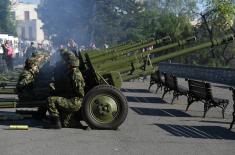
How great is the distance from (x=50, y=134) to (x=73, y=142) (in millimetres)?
883

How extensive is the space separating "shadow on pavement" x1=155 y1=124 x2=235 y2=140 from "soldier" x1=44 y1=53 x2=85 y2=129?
172cm

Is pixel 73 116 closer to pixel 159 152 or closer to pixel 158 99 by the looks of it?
pixel 159 152

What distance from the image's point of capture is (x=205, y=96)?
1371cm

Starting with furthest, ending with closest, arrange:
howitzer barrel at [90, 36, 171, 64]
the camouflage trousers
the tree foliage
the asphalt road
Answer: the tree foliage
howitzer barrel at [90, 36, 171, 64]
the camouflage trousers
the asphalt road

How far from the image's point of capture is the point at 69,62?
36.7 feet

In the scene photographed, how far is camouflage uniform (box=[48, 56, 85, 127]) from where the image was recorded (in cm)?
1102

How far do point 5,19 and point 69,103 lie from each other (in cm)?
5623

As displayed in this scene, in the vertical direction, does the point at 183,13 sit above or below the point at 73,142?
above

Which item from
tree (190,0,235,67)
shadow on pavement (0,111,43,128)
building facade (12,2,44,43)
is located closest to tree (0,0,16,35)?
tree (190,0,235,67)

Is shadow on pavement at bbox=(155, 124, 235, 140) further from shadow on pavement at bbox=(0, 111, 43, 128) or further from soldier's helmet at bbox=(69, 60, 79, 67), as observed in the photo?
shadow on pavement at bbox=(0, 111, 43, 128)

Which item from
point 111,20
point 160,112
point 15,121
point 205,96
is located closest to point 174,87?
point 160,112

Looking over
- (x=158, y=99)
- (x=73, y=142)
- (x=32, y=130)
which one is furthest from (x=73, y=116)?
(x=158, y=99)

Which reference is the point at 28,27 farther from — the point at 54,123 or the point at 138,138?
the point at 138,138

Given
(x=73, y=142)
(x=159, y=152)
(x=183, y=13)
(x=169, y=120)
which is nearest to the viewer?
(x=159, y=152)
